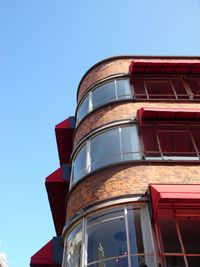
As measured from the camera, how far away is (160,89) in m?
15.3

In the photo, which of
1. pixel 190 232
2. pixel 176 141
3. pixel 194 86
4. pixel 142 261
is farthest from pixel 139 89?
pixel 142 261

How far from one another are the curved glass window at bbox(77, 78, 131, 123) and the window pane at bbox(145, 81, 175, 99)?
107 centimetres

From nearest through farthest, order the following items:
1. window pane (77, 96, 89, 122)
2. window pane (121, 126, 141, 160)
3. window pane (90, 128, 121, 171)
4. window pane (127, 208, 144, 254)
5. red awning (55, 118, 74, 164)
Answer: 1. window pane (127, 208, 144, 254)
2. window pane (121, 126, 141, 160)
3. window pane (90, 128, 121, 171)
4. window pane (77, 96, 89, 122)
5. red awning (55, 118, 74, 164)

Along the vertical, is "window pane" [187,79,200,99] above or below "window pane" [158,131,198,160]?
above

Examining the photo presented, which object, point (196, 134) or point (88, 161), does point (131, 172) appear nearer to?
point (88, 161)

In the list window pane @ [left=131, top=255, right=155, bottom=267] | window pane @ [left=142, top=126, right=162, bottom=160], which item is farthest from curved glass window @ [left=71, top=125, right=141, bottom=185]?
window pane @ [left=131, top=255, right=155, bottom=267]

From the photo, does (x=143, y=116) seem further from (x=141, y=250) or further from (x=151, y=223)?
(x=141, y=250)

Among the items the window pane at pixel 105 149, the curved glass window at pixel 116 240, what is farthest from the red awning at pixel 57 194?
the curved glass window at pixel 116 240

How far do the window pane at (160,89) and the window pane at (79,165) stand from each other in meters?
4.31

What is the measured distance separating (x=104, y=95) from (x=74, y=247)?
755cm

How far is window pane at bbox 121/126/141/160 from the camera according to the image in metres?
11.0

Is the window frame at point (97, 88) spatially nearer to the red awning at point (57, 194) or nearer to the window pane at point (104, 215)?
the red awning at point (57, 194)

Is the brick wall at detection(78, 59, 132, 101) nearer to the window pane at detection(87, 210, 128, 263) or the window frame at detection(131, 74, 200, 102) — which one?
the window frame at detection(131, 74, 200, 102)

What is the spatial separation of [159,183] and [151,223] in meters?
1.50
